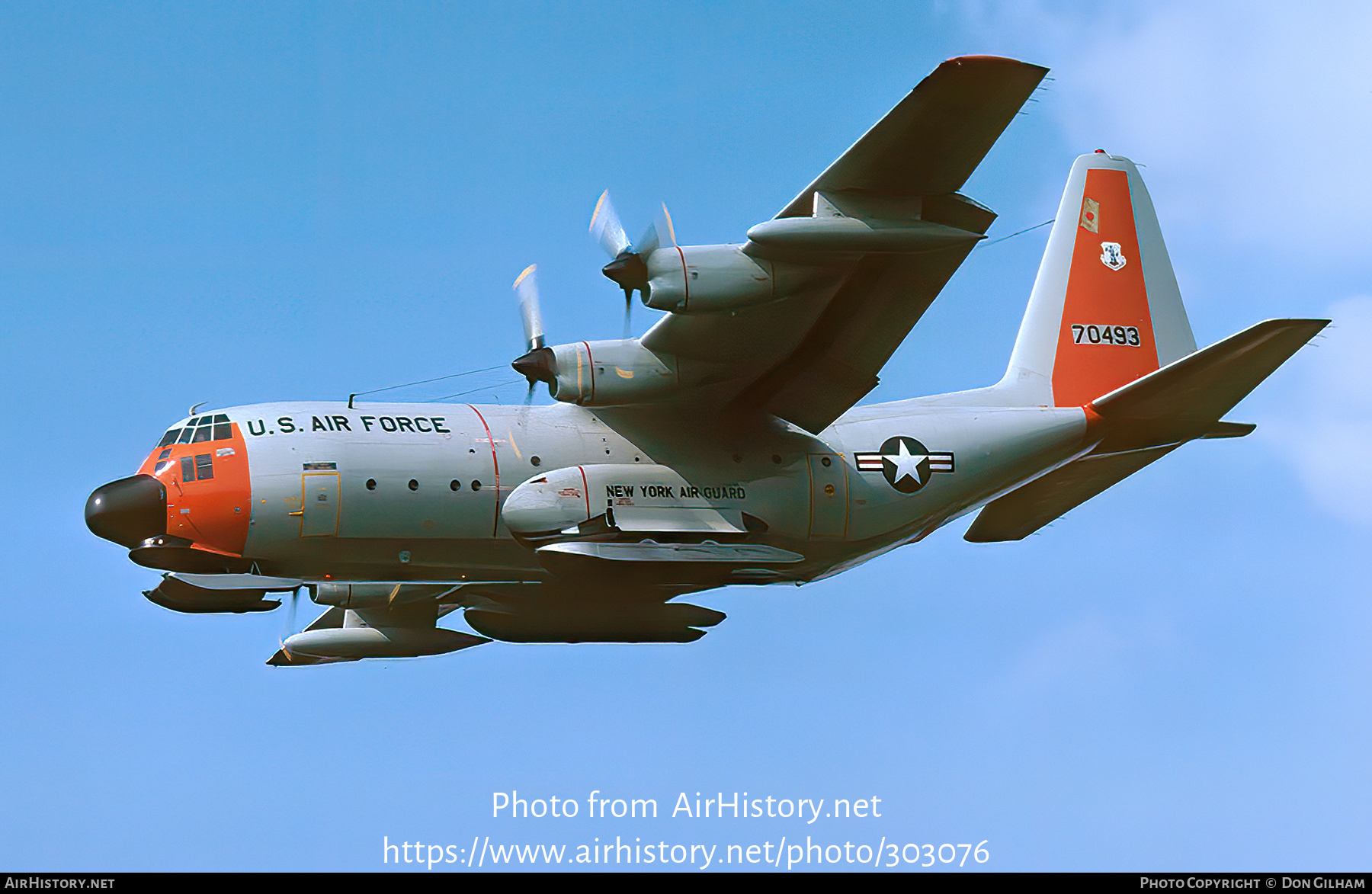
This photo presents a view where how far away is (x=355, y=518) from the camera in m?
16.4

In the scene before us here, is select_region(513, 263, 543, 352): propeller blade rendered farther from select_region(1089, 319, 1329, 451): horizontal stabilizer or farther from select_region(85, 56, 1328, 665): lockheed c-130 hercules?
select_region(1089, 319, 1329, 451): horizontal stabilizer

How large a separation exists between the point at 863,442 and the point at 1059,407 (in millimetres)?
3042

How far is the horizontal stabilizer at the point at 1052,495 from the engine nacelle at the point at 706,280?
5458 millimetres

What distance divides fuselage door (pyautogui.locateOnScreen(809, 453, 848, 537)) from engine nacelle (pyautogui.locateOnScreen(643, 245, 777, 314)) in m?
2.61

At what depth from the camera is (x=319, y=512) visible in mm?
16375

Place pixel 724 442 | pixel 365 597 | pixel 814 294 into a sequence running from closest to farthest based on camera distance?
pixel 814 294
pixel 724 442
pixel 365 597

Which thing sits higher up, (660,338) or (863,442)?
(660,338)

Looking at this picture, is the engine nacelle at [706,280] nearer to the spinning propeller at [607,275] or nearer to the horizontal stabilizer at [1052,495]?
the spinning propeller at [607,275]

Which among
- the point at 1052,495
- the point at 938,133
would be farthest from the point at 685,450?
the point at 1052,495

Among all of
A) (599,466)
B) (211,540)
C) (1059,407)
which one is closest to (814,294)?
(599,466)

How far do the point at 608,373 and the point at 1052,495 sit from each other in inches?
260

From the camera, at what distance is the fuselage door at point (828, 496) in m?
17.8

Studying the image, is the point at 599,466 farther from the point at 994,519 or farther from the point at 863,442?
the point at 994,519

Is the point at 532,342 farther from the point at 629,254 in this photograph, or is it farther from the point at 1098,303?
the point at 1098,303
